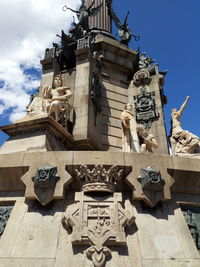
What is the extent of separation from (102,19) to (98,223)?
Result: 1805 cm

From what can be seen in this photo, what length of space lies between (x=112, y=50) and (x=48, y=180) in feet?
39.4

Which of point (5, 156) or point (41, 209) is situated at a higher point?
point (5, 156)

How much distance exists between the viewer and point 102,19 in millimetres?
19047

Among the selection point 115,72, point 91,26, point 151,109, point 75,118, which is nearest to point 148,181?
point 75,118

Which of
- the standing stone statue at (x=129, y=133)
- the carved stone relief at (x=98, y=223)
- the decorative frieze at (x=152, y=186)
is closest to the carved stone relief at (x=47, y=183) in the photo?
the carved stone relief at (x=98, y=223)

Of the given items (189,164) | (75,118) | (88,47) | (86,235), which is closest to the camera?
(86,235)

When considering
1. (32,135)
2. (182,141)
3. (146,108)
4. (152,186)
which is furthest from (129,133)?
(152,186)

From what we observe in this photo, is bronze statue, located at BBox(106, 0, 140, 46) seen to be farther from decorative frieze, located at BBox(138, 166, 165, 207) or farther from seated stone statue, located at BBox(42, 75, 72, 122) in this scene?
decorative frieze, located at BBox(138, 166, 165, 207)

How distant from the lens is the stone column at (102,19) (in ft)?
60.7

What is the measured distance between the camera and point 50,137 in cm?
829

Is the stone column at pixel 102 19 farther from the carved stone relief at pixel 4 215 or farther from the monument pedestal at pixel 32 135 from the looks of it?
the carved stone relief at pixel 4 215

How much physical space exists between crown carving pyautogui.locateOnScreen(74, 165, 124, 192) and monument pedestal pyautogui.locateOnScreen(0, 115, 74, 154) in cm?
268

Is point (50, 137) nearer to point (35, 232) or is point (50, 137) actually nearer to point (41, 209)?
point (41, 209)

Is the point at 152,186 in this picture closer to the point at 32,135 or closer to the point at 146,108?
the point at 32,135
